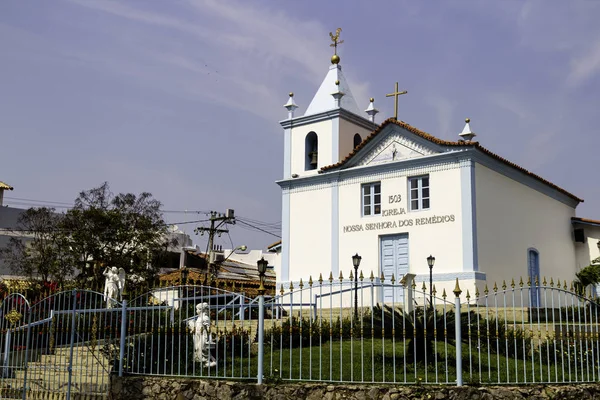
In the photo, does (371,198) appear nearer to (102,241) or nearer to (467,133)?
(467,133)

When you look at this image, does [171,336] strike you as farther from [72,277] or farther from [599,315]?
[72,277]

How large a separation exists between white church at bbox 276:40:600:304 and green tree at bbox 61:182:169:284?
644 centimetres

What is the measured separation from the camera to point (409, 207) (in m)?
23.9

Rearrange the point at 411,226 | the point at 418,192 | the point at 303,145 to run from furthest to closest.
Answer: the point at 303,145, the point at 418,192, the point at 411,226

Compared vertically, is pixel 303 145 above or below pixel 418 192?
above

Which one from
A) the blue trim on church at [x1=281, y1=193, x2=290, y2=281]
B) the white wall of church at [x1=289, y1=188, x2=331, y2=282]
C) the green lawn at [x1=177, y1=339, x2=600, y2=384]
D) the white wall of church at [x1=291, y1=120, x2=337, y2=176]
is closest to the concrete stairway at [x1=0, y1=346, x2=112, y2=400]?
the green lawn at [x1=177, y1=339, x2=600, y2=384]

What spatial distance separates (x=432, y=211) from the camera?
23.3 meters

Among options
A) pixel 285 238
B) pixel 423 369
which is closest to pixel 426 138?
pixel 285 238

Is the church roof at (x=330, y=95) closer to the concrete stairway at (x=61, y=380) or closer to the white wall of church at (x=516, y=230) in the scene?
the white wall of church at (x=516, y=230)

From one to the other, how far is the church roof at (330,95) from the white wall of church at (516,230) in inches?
258

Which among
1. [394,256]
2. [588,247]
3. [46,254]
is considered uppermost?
[588,247]

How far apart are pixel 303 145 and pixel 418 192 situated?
5.82 meters

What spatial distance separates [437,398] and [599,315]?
138 inches

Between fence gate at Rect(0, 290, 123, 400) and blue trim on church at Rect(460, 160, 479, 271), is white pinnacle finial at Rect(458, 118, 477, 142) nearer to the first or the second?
blue trim on church at Rect(460, 160, 479, 271)
